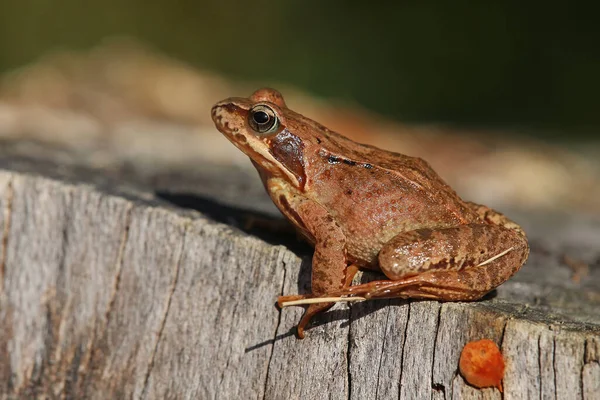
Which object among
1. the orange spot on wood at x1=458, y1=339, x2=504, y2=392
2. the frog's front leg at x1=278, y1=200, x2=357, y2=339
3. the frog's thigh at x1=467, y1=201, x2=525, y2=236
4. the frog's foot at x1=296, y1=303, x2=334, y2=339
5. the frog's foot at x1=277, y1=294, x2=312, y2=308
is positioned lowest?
the orange spot on wood at x1=458, y1=339, x2=504, y2=392

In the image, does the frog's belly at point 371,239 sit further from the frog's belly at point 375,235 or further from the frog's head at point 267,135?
the frog's head at point 267,135

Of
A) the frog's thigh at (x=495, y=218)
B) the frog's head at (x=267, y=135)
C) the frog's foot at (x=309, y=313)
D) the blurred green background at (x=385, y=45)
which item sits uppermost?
the blurred green background at (x=385, y=45)

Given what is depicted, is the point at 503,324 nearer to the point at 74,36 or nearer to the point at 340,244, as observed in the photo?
the point at 340,244

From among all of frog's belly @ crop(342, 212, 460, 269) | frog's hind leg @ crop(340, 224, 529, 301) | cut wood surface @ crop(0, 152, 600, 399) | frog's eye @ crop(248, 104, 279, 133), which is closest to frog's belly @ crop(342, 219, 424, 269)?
frog's belly @ crop(342, 212, 460, 269)

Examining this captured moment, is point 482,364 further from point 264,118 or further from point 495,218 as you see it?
point 264,118

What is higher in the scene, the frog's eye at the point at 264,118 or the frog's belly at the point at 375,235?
the frog's eye at the point at 264,118

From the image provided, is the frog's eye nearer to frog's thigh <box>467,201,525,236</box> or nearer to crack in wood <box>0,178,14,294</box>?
frog's thigh <box>467,201,525,236</box>

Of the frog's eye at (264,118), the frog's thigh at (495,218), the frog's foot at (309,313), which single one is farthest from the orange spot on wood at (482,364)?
the frog's eye at (264,118)

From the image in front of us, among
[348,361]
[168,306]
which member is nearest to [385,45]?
[168,306]
